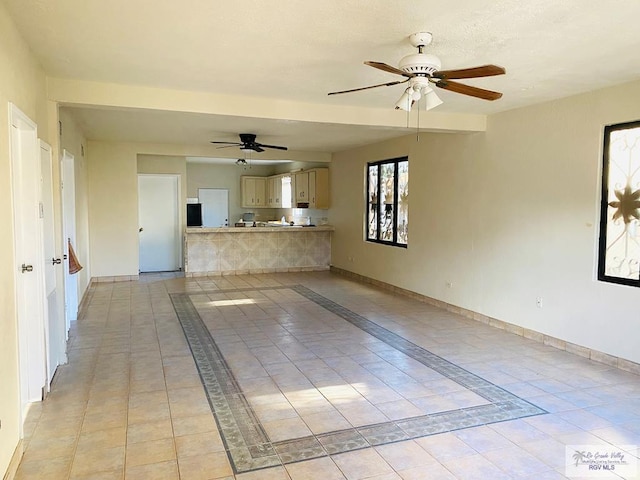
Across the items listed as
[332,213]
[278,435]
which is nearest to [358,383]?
→ [278,435]

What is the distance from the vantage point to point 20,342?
9.32ft

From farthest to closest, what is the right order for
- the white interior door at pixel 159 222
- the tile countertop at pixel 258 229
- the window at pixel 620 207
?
1. the white interior door at pixel 159 222
2. the tile countertop at pixel 258 229
3. the window at pixel 620 207

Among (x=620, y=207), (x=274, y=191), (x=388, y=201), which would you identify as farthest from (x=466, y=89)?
(x=274, y=191)

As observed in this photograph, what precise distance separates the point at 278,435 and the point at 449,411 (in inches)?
46.1

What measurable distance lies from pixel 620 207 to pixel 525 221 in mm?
1008

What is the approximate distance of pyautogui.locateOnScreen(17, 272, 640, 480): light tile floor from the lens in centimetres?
254

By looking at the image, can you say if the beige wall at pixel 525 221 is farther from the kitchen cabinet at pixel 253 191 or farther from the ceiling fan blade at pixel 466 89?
the kitchen cabinet at pixel 253 191

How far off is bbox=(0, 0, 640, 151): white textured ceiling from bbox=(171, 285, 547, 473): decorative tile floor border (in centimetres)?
241

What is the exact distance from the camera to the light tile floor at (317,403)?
2535 mm

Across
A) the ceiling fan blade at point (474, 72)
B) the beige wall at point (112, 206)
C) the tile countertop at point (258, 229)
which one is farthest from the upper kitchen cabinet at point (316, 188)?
the ceiling fan blade at point (474, 72)

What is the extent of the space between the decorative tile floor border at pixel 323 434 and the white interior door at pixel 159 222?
535cm

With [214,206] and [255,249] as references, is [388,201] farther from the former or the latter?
[214,206]
